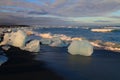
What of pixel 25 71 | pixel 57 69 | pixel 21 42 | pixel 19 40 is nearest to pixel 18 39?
pixel 19 40

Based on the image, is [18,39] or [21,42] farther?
[18,39]

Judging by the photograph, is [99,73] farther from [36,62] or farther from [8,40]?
[8,40]

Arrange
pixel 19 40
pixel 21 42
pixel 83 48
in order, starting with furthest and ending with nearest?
pixel 19 40, pixel 21 42, pixel 83 48

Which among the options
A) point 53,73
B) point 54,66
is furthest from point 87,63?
point 53,73

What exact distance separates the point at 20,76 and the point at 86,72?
389 centimetres

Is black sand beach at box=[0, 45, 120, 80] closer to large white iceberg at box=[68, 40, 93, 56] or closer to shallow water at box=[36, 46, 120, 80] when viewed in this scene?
shallow water at box=[36, 46, 120, 80]

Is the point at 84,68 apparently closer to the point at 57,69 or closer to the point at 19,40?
the point at 57,69

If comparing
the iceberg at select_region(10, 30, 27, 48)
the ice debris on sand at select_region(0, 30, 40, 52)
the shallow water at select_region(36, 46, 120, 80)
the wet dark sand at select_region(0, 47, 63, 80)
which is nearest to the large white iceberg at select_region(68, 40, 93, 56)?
the shallow water at select_region(36, 46, 120, 80)

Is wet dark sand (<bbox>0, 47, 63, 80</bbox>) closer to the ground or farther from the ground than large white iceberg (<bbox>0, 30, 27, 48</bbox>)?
closer to the ground

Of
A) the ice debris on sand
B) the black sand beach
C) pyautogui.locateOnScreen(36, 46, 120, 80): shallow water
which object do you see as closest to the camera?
the black sand beach

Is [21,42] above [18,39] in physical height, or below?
below

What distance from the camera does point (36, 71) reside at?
17219 mm

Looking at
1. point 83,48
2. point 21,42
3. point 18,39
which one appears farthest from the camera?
point 18,39

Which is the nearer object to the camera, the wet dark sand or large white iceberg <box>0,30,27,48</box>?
the wet dark sand
